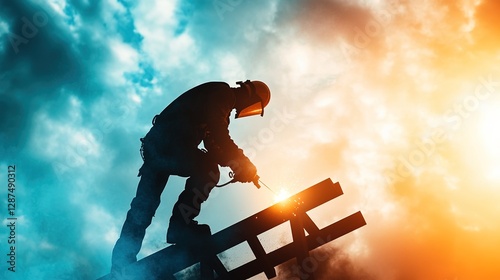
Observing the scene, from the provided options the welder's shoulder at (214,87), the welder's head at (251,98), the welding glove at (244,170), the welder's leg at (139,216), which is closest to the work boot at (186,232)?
the welder's leg at (139,216)

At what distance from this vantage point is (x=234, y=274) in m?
5.25

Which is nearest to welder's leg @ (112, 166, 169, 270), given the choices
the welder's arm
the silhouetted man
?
the silhouetted man

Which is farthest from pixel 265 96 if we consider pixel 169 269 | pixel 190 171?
pixel 169 269

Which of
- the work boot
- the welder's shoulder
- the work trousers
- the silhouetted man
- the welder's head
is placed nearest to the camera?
the work boot

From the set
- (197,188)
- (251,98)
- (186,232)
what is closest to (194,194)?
(197,188)

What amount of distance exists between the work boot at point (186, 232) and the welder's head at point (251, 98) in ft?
6.67

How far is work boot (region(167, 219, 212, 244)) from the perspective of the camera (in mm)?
5191

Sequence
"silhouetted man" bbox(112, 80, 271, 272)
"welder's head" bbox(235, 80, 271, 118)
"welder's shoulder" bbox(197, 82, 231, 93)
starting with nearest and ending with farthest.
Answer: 1. "silhouetted man" bbox(112, 80, 271, 272)
2. "welder's shoulder" bbox(197, 82, 231, 93)
3. "welder's head" bbox(235, 80, 271, 118)

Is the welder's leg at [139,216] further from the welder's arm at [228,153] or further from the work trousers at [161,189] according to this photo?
the welder's arm at [228,153]

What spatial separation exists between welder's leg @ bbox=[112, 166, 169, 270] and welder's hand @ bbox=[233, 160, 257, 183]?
1110mm

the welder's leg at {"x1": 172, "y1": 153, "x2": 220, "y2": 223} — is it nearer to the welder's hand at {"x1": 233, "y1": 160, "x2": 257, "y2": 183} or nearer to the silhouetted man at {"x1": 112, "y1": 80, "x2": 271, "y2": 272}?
the silhouetted man at {"x1": 112, "y1": 80, "x2": 271, "y2": 272}

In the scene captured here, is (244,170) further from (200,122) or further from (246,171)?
(200,122)

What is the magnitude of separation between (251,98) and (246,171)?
183 centimetres

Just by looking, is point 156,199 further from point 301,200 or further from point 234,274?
point 301,200
